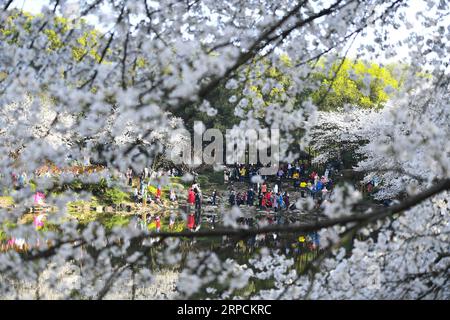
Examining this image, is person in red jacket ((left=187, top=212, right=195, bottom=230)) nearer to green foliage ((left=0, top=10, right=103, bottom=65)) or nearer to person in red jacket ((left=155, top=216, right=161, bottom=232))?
person in red jacket ((left=155, top=216, right=161, bottom=232))

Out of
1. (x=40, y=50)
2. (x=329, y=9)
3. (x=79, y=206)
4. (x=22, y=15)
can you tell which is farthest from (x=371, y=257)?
(x=79, y=206)

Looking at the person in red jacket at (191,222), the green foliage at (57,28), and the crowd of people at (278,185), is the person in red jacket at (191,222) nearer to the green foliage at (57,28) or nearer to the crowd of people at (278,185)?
the crowd of people at (278,185)

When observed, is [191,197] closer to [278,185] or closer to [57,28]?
[278,185]

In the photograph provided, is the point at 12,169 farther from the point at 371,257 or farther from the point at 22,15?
the point at 371,257

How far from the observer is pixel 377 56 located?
5449 millimetres

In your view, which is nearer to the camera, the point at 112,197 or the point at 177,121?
the point at 177,121

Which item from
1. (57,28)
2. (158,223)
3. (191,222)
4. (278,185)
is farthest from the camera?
(278,185)

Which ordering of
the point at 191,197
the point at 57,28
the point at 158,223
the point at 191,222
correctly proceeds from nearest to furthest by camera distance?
the point at 57,28 < the point at 158,223 < the point at 191,222 < the point at 191,197

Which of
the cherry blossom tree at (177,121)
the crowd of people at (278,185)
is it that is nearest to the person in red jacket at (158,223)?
the crowd of people at (278,185)

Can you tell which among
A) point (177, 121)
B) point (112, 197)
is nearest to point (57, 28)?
point (177, 121)

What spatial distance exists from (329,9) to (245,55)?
1.25 meters

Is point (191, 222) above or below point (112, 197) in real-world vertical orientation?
below

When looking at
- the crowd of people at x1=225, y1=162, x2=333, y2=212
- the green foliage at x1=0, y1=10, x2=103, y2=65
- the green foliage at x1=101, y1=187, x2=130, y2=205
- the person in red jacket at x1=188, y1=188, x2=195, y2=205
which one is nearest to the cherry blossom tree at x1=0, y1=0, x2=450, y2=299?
the green foliage at x1=0, y1=10, x2=103, y2=65
